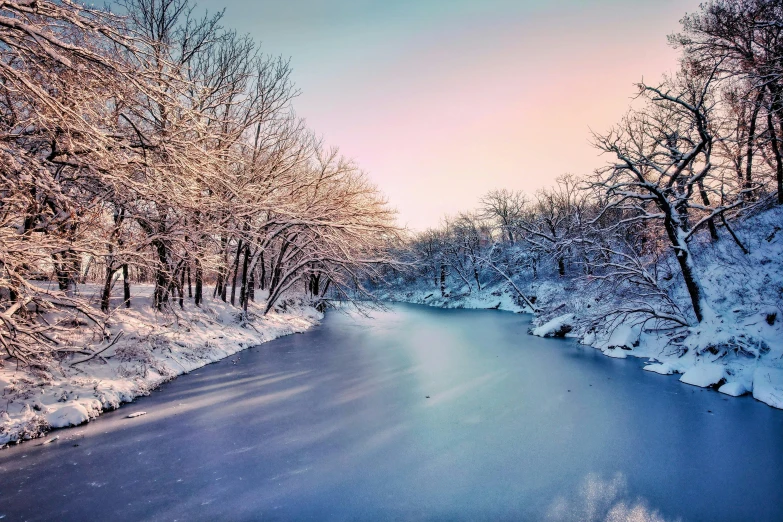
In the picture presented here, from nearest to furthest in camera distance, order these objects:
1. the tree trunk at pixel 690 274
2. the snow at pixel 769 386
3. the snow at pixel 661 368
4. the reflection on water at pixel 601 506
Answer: the reflection on water at pixel 601 506 < the snow at pixel 769 386 < the snow at pixel 661 368 < the tree trunk at pixel 690 274

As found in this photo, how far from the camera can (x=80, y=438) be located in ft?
18.1

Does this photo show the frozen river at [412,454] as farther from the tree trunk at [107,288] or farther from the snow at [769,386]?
the tree trunk at [107,288]

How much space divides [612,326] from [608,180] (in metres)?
5.49

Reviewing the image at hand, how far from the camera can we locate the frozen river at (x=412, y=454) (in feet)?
12.8

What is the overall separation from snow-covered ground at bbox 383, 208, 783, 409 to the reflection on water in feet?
16.3

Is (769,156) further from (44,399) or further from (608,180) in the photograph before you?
(44,399)

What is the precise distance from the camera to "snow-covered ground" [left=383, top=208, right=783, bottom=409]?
299 inches

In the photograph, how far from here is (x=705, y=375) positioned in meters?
8.05

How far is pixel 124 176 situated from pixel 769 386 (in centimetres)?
1149

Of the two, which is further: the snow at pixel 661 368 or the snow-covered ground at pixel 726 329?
the snow at pixel 661 368

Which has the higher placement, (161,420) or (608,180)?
(608,180)

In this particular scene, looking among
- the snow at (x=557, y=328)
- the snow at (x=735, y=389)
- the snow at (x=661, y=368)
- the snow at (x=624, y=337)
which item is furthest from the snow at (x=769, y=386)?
the snow at (x=557, y=328)

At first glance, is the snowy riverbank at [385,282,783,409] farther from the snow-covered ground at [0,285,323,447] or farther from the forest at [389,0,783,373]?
the snow-covered ground at [0,285,323,447]

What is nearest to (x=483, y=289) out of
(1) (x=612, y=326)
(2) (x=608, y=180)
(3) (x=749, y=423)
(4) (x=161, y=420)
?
(1) (x=612, y=326)
